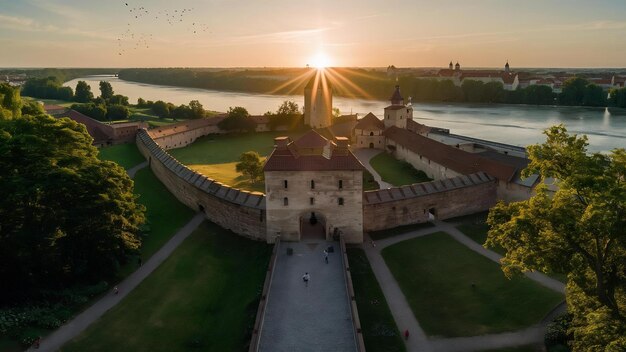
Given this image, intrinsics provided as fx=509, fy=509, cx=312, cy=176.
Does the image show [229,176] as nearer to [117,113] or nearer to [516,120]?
[117,113]

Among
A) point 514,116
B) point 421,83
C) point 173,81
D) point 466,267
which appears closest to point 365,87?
point 421,83

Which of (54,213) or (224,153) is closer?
(54,213)

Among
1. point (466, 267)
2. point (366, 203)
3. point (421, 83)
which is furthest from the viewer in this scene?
point (421, 83)

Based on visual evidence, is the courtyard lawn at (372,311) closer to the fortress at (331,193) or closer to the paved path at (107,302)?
the fortress at (331,193)

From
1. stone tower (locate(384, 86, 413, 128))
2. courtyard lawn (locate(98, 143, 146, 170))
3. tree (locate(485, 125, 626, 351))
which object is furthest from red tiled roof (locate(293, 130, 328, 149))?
tree (locate(485, 125, 626, 351))

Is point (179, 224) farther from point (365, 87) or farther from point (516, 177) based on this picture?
point (365, 87)

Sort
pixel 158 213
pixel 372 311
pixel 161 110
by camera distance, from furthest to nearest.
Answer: pixel 161 110 → pixel 158 213 → pixel 372 311

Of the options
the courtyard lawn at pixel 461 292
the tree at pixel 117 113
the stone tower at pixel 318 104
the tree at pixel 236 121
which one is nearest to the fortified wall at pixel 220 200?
the courtyard lawn at pixel 461 292

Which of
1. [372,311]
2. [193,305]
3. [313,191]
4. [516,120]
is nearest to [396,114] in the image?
[516,120]
